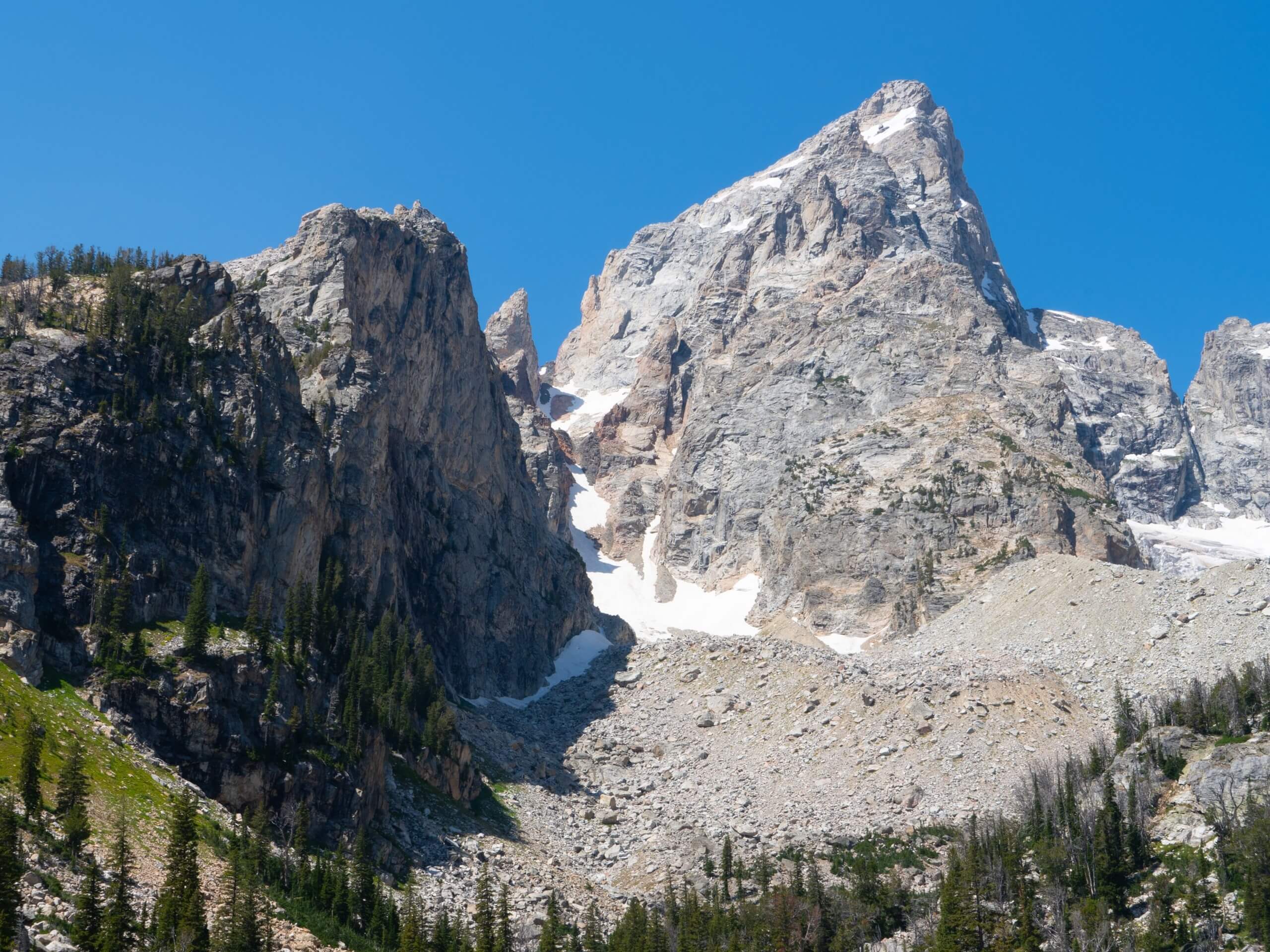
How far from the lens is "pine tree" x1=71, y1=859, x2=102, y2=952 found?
5825 cm

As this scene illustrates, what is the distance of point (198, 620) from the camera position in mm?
94812

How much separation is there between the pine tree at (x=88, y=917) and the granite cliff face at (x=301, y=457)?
1168 inches

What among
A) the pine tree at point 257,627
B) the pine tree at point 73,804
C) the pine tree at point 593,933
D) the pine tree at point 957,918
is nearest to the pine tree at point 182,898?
the pine tree at point 73,804

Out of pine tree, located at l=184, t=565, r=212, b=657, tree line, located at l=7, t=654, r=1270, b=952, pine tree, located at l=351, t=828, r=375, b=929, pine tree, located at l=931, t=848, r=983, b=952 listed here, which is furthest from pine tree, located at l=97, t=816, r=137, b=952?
pine tree, located at l=931, t=848, r=983, b=952

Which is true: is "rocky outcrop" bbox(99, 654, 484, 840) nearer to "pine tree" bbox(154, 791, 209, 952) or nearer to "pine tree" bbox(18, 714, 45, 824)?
"pine tree" bbox(154, 791, 209, 952)

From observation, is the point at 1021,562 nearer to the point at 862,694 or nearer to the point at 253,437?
the point at 862,694

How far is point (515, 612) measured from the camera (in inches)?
7180

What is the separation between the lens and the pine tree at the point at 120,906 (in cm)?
5875

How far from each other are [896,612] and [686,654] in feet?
154

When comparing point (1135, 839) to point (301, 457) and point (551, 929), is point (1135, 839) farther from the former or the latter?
point (301, 457)

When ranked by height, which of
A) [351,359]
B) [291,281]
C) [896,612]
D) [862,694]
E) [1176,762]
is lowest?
[1176,762]

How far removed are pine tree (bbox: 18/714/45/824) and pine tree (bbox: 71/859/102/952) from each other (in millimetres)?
5313

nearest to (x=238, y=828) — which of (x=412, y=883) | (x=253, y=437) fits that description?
(x=412, y=883)

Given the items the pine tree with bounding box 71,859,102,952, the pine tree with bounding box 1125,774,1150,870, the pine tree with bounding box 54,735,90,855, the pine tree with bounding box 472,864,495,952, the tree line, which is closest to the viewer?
the pine tree with bounding box 71,859,102,952
